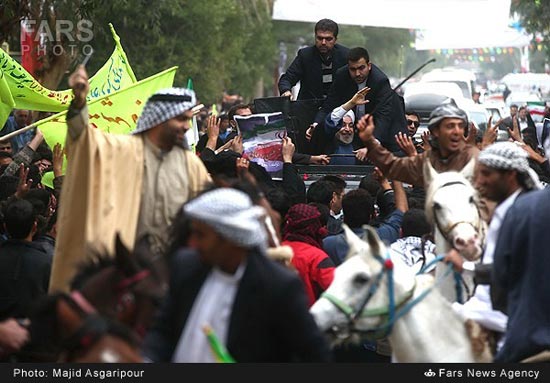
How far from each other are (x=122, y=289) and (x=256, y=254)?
55 cm

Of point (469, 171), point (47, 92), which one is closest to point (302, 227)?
point (469, 171)

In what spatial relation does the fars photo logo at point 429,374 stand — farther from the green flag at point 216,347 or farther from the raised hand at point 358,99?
the raised hand at point 358,99

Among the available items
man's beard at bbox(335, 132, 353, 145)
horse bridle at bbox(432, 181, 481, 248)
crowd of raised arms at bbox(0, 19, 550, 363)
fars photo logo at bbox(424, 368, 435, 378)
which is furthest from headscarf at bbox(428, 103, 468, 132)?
man's beard at bbox(335, 132, 353, 145)

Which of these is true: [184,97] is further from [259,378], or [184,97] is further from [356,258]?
[259,378]

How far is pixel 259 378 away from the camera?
6.77m

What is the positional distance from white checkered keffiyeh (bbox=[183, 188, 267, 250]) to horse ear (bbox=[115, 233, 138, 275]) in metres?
0.36

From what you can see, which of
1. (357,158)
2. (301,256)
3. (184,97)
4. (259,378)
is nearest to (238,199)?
(259,378)

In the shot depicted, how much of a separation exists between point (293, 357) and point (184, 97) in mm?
2343

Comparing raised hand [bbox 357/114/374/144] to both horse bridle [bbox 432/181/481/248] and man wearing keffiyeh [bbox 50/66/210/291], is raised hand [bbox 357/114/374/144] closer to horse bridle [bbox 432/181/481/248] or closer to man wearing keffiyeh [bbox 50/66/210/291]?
horse bridle [bbox 432/181/481/248]

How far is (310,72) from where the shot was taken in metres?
14.7

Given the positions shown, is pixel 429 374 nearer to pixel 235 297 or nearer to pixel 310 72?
pixel 235 297

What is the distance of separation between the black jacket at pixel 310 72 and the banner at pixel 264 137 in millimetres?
1740

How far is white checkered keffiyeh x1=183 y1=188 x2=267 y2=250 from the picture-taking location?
19.4 feet

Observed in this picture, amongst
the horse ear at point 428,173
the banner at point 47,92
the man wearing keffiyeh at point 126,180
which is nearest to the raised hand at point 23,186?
the banner at point 47,92
